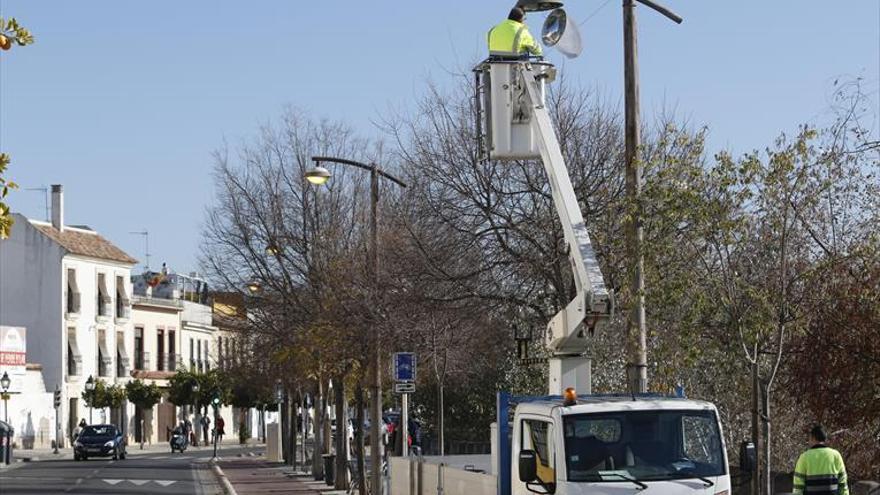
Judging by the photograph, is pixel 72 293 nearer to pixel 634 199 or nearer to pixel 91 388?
pixel 91 388

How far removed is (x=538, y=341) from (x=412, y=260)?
3.71 meters

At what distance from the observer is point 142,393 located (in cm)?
8756

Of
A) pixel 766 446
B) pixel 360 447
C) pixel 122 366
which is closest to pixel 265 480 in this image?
pixel 360 447

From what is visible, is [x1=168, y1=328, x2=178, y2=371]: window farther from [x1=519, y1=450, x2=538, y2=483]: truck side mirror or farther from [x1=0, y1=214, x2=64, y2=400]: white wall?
[x1=519, y1=450, x2=538, y2=483]: truck side mirror

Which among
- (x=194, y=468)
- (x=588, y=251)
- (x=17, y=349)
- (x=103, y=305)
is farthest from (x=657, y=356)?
(x=103, y=305)

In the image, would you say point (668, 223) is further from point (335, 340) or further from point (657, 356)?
point (335, 340)

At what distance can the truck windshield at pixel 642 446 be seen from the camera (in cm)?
1441

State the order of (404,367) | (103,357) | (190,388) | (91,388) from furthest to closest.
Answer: (190,388), (103,357), (91,388), (404,367)

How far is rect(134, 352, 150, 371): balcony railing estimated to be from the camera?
9438 centimetres

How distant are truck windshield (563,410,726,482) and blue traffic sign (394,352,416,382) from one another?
13208 mm

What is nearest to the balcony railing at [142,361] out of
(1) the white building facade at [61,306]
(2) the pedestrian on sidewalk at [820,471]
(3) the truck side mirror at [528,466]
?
(1) the white building facade at [61,306]

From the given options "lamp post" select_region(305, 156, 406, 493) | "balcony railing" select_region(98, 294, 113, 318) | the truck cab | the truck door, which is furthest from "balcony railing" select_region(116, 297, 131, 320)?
the truck cab

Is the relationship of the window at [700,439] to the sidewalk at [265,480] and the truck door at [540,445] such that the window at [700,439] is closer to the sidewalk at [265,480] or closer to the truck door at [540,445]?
the truck door at [540,445]

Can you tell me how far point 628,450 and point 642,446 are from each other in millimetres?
143
